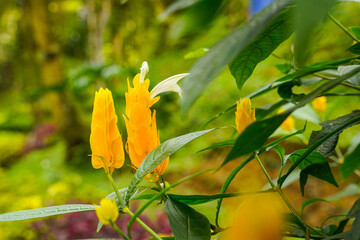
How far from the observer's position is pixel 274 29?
0.24 m

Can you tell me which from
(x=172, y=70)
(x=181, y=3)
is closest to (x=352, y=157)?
(x=181, y=3)

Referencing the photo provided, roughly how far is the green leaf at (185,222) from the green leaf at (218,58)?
4.5 inches

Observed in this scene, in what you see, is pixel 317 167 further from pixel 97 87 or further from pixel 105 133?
pixel 97 87

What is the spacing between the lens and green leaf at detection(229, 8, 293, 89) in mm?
232

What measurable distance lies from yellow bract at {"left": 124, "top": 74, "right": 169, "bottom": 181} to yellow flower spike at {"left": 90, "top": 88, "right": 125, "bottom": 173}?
0.03 feet

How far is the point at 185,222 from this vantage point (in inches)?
8.6

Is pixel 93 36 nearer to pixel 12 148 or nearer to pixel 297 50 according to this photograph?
pixel 12 148

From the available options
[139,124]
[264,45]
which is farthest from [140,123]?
[264,45]

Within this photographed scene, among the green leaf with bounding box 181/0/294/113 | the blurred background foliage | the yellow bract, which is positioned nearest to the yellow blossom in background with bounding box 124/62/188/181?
the yellow bract

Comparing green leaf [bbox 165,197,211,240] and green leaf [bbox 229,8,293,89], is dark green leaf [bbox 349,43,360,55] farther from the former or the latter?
green leaf [bbox 165,197,211,240]

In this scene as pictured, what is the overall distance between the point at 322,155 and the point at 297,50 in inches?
6.9

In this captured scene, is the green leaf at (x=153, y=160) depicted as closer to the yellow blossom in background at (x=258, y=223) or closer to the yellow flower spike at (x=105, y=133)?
the yellow flower spike at (x=105, y=133)

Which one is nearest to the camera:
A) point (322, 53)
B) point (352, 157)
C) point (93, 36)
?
point (352, 157)

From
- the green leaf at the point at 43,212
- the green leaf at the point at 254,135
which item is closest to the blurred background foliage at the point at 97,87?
the green leaf at the point at 43,212
